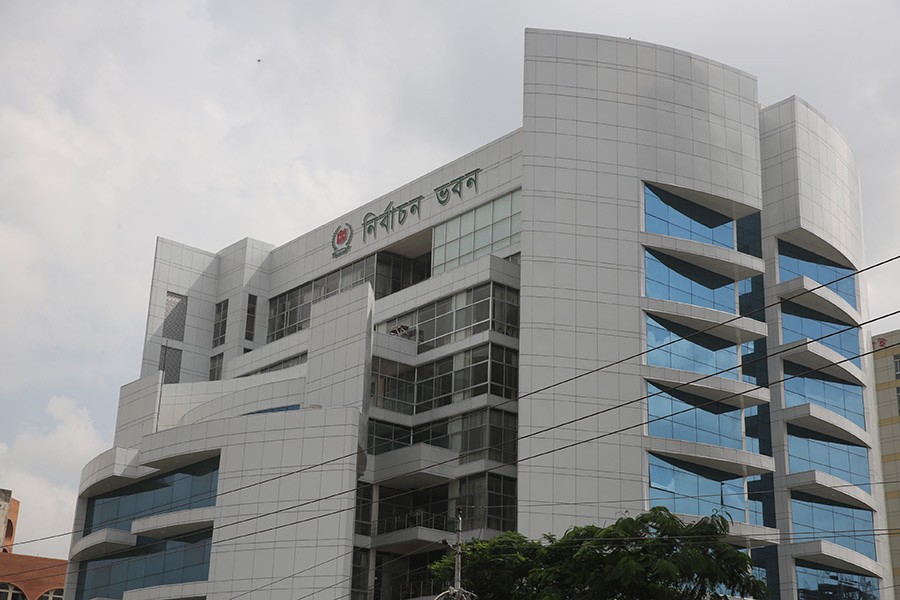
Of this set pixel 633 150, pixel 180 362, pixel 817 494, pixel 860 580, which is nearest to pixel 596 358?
pixel 633 150

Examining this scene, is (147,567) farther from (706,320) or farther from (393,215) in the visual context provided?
(706,320)

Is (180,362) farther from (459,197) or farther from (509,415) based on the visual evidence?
(509,415)

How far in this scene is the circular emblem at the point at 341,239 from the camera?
75.6 metres

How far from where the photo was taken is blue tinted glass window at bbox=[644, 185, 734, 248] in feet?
206

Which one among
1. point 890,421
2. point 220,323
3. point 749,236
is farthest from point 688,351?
point 890,421

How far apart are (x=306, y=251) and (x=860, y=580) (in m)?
39.5

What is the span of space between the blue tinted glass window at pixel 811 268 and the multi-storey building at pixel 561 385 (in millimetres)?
149

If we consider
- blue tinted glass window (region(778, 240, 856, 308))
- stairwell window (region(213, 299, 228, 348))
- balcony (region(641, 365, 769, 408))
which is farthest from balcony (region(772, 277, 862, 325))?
stairwell window (region(213, 299, 228, 348))

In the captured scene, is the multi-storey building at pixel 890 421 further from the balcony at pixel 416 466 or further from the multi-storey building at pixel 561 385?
the balcony at pixel 416 466

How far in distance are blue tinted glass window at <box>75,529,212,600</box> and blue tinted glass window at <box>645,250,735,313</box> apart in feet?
84.0

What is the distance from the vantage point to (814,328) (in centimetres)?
6962

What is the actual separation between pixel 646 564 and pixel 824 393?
30494mm

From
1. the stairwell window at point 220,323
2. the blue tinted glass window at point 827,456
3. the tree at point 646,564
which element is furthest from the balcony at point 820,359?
the stairwell window at point 220,323

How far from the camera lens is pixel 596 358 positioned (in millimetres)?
59125
